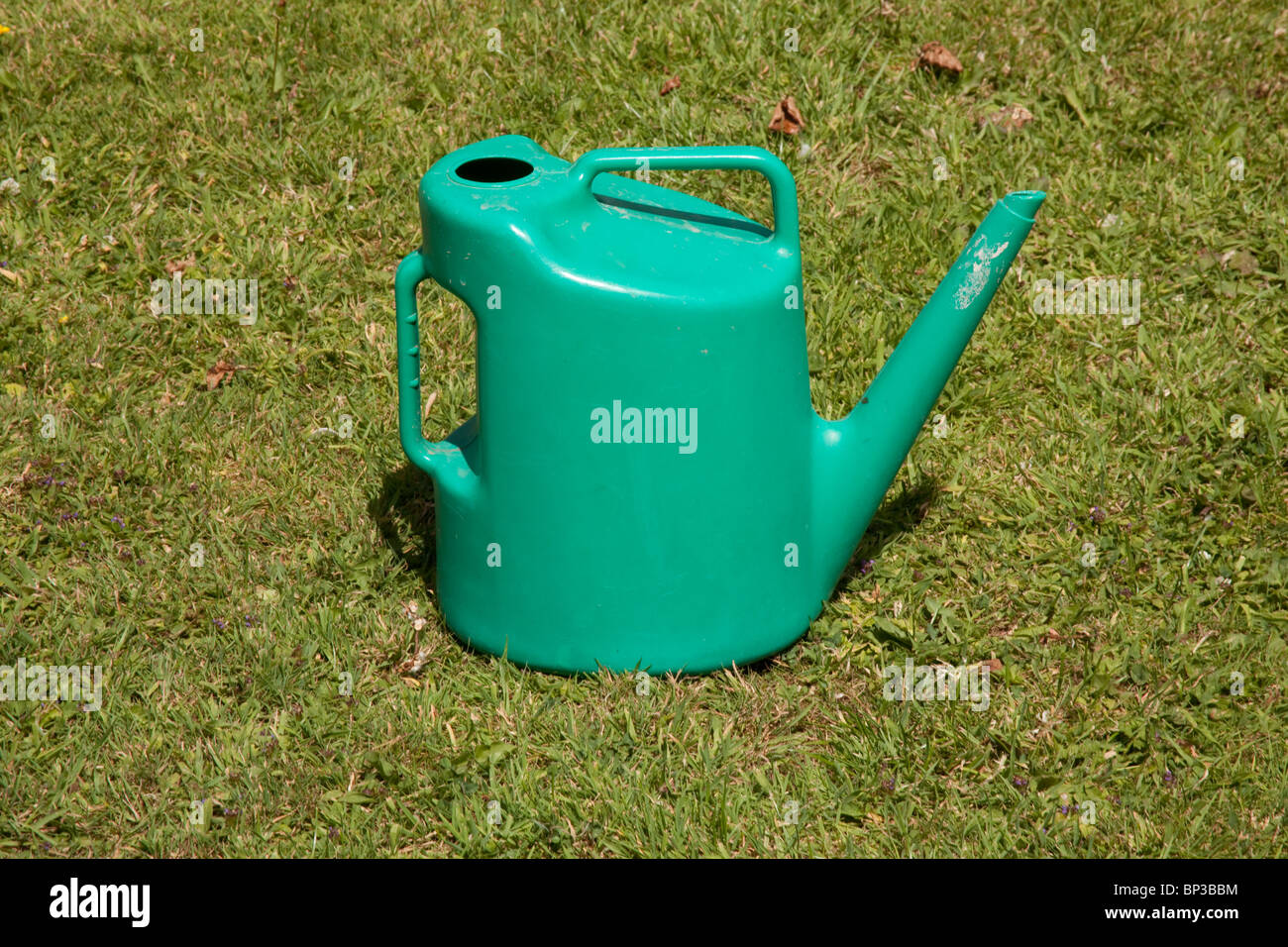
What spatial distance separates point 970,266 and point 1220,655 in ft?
3.02

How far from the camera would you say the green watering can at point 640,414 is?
2.30 meters

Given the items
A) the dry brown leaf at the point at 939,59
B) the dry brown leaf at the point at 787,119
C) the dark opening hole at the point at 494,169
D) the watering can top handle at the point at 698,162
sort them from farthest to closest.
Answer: the dry brown leaf at the point at 939,59, the dry brown leaf at the point at 787,119, the dark opening hole at the point at 494,169, the watering can top handle at the point at 698,162

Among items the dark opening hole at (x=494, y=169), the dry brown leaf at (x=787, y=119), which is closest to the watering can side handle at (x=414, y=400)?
the dark opening hole at (x=494, y=169)

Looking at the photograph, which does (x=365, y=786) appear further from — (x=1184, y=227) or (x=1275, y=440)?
(x=1184, y=227)

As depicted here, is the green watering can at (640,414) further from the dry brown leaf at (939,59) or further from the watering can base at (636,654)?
the dry brown leaf at (939,59)

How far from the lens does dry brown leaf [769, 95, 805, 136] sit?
3949 millimetres

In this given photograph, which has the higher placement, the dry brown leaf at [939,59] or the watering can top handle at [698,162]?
the watering can top handle at [698,162]

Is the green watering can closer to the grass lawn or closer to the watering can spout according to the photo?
Answer: the watering can spout

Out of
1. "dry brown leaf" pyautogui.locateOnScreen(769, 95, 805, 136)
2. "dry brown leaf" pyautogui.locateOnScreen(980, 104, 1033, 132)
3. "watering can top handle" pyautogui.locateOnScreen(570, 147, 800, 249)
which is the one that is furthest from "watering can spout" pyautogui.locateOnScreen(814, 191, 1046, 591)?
"dry brown leaf" pyautogui.locateOnScreen(980, 104, 1033, 132)

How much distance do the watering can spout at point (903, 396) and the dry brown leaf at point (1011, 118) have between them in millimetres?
1612

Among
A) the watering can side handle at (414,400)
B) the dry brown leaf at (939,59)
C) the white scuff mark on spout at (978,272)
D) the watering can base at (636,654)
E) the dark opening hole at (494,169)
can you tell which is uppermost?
the dark opening hole at (494,169)

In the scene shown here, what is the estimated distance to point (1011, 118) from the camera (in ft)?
13.1

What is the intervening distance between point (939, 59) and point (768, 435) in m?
2.07

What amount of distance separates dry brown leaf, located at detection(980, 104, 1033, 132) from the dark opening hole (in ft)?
6.55
